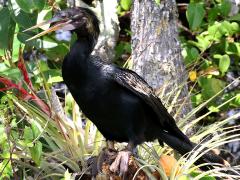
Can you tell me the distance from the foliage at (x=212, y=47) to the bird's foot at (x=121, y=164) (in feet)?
3.85

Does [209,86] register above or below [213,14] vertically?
below

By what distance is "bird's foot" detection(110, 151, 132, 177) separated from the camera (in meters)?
3.18

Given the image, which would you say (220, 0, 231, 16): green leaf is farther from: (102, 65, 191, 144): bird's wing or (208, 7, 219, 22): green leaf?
(102, 65, 191, 144): bird's wing

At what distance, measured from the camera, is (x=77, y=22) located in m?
3.22

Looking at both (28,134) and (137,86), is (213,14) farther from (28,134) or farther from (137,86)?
(28,134)

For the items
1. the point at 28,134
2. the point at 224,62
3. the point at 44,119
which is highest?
the point at 28,134

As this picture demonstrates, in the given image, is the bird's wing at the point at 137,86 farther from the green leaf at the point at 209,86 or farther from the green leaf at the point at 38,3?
the green leaf at the point at 209,86

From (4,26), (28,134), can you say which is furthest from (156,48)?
(28,134)

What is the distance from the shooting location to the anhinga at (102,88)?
3.21 m

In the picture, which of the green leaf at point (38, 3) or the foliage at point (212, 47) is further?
the foliage at point (212, 47)

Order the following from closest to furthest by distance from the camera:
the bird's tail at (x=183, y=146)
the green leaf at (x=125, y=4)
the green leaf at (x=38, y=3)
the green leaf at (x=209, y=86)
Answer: the green leaf at (x=38, y=3) → the bird's tail at (x=183, y=146) → the green leaf at (x=209, y=86) → the green leaf at (x=125, y=4)

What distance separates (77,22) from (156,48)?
3.45 feet

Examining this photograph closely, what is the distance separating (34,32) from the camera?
12.5 feet

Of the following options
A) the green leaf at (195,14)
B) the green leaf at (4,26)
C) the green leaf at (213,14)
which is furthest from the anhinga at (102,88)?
the green leaf at (213,14)
